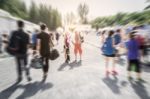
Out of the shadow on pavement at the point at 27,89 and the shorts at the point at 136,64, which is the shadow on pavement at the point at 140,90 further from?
the shadow on pavement at the point at 27,89

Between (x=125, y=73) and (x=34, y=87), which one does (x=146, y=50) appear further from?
(x=34, y=87)

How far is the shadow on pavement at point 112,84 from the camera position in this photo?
313 inches

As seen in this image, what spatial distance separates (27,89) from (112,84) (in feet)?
7.75

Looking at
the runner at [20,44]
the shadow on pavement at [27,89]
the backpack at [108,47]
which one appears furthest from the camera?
the backpack at [108,47]

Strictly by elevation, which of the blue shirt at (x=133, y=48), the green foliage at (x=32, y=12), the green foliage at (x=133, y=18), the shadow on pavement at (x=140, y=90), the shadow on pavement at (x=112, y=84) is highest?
the green foliage at (x=32, y=12)

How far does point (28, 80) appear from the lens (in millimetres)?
9625

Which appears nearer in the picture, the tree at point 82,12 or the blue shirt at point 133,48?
the blue shirt at point 133,48

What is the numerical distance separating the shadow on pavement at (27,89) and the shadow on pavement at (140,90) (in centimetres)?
231

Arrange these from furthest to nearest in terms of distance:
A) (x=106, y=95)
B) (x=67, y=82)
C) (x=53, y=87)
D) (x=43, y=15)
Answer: (x=43, y=15), (x=67, y=82), (x=53, y=87), (x=106, y=95)

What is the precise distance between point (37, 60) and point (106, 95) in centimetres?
606

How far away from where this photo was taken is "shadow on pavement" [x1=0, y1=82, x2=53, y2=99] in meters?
7.56

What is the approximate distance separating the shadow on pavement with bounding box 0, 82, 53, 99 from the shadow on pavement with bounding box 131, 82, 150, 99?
7.57ft

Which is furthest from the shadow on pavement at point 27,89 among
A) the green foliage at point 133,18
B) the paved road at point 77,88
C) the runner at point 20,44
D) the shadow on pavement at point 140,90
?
the green foliage at point 133,18

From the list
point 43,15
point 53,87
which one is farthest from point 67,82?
point 43,15
